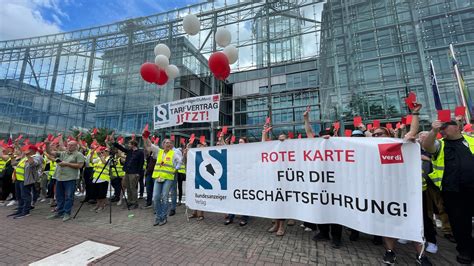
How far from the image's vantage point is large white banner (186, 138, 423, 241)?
2.79 m

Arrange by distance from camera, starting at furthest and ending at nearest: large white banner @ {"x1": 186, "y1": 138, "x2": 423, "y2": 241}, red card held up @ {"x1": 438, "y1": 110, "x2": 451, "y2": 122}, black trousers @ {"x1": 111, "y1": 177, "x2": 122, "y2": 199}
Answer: black trousers @ {"x1": 111, "y1": 177, "x2": 122, "y2": 199} < large white banner @ {"x1": 186, "y1": 138, "x2": 423, "y2": 241} < red card held up @ {"x1": 438, "y1": 110, "x2": 451, "y2": 122}

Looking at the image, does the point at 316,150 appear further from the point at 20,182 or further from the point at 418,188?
the point at 20,182

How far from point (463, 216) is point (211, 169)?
3.96 metres

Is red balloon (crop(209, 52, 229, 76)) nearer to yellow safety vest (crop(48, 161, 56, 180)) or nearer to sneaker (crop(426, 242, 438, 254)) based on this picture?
yellow safety vest (crop(48, 161, 56, 180))

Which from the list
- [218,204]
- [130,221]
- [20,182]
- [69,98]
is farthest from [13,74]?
[218,204]

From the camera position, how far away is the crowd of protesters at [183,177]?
2.79 metres

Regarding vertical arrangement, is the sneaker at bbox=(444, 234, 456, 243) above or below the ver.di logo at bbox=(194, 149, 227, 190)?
below

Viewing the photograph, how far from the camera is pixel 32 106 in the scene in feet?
86.2

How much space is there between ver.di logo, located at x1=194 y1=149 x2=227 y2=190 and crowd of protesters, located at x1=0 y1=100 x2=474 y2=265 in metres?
0.55

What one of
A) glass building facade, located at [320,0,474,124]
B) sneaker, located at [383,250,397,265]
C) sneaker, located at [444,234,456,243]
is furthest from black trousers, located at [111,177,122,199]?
glass building facade, located at [320,0,474,124]

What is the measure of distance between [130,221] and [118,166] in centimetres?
253

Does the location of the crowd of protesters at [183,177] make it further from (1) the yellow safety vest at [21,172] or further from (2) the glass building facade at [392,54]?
(2) the glass building facade at [392,54]

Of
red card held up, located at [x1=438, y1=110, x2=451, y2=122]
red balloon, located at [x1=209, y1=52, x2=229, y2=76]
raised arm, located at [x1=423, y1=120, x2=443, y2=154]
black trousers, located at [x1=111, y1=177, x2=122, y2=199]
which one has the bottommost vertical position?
black trousers, located at [x1=111, y1=177, x2=122, y2=199]

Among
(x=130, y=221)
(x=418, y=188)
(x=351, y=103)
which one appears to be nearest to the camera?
(x=418, y=188)
